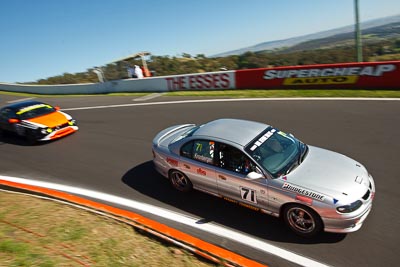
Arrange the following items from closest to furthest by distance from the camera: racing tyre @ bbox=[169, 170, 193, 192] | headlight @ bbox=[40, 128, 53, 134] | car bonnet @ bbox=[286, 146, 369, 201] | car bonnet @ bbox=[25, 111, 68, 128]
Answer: car bonnet @ bbox=[286, 146, 369, 201], racing tyre @ bbox=[169, 170, 193, 192], headlight @ bbox=[40, 128, 53, 134], car bonnet @ bbox=[25, 111, 68, 128]

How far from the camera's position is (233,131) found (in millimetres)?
6285

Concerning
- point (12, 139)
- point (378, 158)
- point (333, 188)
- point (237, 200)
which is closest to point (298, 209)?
point (333, 188)

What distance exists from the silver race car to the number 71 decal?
0.07 ft

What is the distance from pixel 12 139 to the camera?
11.9 m

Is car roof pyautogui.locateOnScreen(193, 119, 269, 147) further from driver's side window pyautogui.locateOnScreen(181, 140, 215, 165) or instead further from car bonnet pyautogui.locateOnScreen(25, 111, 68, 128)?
car bonnet pyautogui.locateOnScreen(25, 111, 68, 128)

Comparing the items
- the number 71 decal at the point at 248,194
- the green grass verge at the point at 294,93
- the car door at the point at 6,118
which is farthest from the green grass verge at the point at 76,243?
the green grass verge at the point at 294,93

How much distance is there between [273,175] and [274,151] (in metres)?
0.63

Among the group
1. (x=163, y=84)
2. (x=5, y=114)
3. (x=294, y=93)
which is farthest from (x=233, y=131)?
(x=163, y=84)

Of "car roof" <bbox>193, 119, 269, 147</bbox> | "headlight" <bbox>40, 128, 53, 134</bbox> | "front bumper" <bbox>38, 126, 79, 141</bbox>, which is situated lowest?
"front bumper" <bbox>38, 126, 79, 141</bbox>

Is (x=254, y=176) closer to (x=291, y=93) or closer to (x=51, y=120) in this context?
(x=51, y=120)

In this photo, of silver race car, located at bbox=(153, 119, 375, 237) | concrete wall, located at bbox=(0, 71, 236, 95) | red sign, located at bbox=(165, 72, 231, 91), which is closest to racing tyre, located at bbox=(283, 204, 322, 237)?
silver race car, located at bbox=(153, 119, 375, 237)

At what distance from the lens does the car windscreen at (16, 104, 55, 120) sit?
11281 mm

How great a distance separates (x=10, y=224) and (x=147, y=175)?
3211 millimetres

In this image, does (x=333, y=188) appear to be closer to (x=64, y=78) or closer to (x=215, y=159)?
(x=215, y=159)
